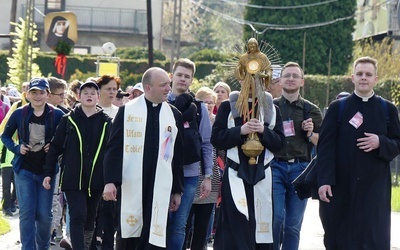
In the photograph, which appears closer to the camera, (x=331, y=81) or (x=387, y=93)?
(x=387, y=93)

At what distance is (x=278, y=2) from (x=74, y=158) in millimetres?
45267

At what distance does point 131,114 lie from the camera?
10094mm

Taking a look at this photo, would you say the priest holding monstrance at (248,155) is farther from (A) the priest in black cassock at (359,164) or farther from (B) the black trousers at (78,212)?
(B) the black trousers at (78,212)

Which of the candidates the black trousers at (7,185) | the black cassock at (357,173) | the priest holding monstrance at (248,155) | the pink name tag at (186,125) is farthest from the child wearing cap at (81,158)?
the black trousers at (7,185)

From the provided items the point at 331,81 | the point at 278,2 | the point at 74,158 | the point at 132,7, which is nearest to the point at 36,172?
the point at 74,158

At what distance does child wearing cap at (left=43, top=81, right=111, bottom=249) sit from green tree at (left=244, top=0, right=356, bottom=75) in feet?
142

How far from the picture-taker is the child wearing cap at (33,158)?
37.6 ft

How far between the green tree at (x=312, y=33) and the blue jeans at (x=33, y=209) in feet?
142

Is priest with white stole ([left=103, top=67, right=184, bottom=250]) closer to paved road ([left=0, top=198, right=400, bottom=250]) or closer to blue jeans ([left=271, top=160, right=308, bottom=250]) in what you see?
blue jeans ([left=271, top=160, right=308, bottom=250])

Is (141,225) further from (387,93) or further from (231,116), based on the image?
(387,93)

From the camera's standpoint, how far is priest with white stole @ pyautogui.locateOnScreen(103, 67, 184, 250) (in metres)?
10.0

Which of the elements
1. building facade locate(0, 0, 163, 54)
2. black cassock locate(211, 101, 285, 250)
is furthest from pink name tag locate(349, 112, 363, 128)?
Answer: building facade locate(0, 0, 163, 54)

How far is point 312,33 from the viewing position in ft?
182

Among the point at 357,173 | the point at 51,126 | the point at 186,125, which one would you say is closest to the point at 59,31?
the point at 51,126
